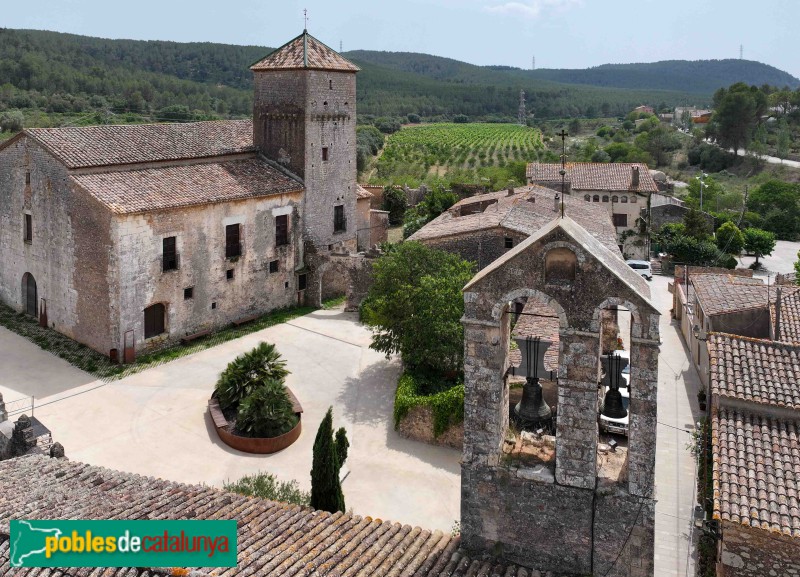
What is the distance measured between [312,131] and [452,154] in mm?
53268

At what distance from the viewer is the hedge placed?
58.9ft

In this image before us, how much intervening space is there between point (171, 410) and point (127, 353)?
13.3 feet

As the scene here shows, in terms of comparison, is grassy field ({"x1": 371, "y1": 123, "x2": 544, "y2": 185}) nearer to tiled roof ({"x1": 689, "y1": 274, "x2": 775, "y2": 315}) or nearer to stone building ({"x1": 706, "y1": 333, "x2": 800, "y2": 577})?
tiled roof ({"x1": 689, "y1": 274, "x2": 775, "y2": 315})

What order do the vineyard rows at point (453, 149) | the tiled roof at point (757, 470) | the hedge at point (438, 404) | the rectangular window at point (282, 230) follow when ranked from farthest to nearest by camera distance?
the vineyard rows at point (453, 149), the rectangular window at point (282, 230), the hedge at point (438, 404), the tiled roof at point (757, 470)

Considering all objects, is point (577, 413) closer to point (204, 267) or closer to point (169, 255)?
point (169, 255)

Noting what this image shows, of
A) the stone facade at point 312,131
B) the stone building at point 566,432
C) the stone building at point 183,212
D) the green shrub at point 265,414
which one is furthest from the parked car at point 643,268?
the stone building at point 566,432

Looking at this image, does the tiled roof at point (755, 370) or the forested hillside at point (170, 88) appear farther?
the forested hillside at point (170, 88)

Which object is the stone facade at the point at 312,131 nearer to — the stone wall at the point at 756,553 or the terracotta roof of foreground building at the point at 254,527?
the terracotta roof of foreground building at the point at 254,527

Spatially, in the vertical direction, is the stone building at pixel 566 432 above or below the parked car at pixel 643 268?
above

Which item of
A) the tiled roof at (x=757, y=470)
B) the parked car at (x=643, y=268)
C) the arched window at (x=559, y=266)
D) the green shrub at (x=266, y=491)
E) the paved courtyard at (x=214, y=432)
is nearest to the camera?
the arched window at (x=559, y=266)

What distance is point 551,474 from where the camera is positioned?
26.9 feet

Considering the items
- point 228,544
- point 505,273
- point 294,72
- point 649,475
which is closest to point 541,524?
point 649,475

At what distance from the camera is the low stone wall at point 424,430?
18.0 meters

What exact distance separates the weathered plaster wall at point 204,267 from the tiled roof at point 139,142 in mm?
2784
